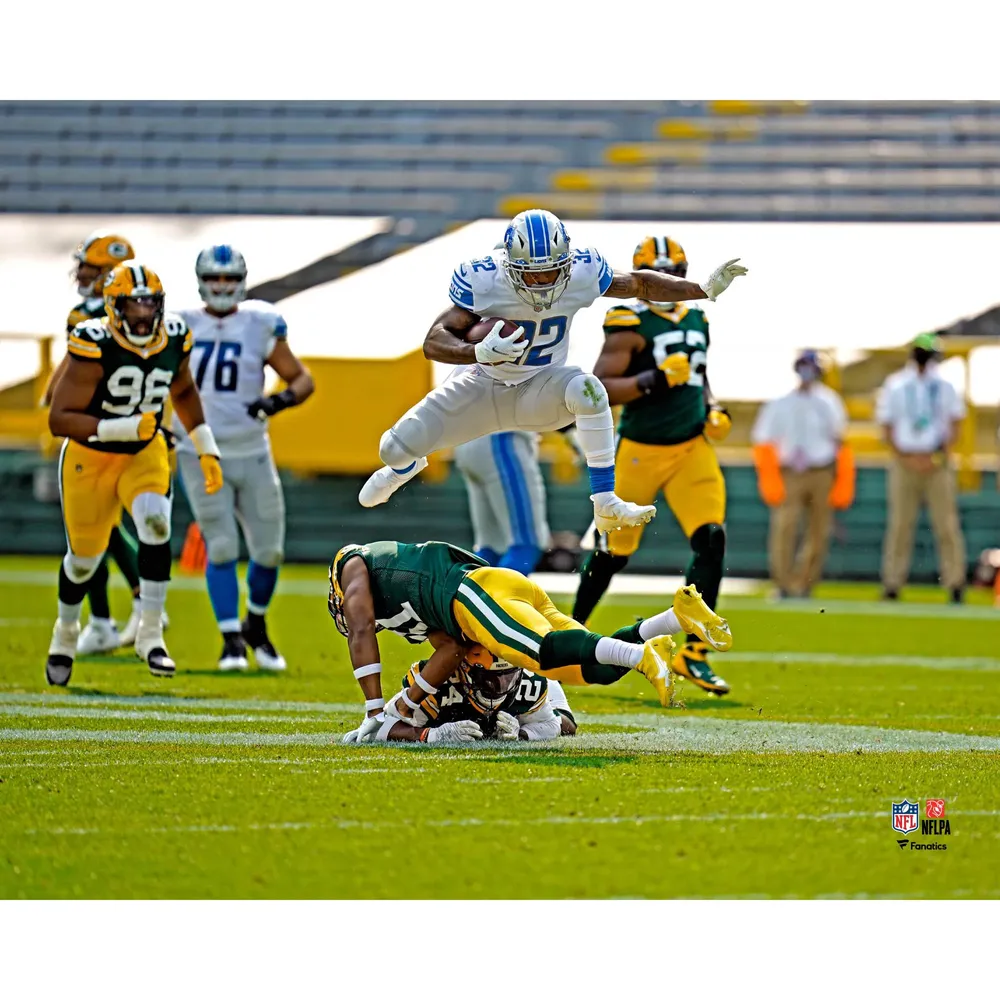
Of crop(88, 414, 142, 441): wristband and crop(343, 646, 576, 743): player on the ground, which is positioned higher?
crop(88, 414, 142, 441): wristband

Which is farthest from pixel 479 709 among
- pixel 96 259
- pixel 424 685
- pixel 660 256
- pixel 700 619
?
pixel 96 259

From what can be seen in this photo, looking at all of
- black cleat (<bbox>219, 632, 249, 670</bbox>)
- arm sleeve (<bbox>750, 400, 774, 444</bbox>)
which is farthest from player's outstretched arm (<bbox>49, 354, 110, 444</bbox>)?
arm sleeve (<bbox>750, 400, 774, 444</bbox>)

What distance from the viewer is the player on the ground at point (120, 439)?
23.5 feet

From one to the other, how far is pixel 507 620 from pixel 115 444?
2689mm

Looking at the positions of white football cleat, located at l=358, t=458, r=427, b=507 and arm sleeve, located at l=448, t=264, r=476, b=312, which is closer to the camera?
arm sleeve, located at l=448, t=264, r=476, b=312

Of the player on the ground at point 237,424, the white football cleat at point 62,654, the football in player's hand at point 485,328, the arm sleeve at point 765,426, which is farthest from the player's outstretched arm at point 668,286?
the arm sleeve at point 765,426

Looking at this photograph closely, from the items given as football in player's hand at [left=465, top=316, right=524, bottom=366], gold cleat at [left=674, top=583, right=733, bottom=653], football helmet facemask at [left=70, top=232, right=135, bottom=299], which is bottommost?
gold cleat at [left=674, top=583, right=733, bottom=653]

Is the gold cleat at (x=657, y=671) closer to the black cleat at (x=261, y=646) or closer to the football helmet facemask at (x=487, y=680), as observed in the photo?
the football helmet facemask at (x=487, y=680)

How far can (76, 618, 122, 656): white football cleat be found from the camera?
8.89m

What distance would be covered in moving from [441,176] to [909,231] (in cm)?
507

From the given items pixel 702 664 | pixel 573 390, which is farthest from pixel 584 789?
pixel 702 664

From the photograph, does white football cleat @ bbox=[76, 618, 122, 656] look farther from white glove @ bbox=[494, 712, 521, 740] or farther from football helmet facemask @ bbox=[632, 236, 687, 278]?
white glove @ bbox=[494, 712, 521, 740]

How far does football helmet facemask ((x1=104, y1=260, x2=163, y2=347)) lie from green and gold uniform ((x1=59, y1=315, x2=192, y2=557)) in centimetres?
4

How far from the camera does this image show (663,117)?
2080cm
